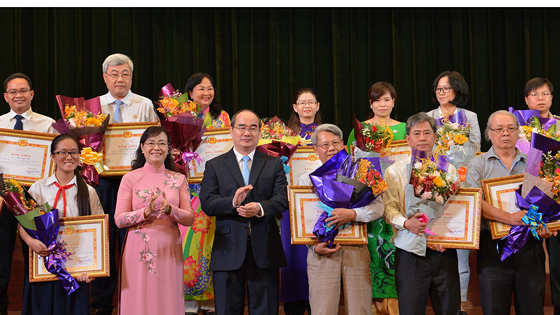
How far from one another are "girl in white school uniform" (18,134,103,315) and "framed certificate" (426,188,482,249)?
1994mm

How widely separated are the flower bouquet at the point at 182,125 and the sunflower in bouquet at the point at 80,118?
404 millimetres

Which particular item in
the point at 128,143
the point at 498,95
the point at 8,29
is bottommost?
the point at 128,143

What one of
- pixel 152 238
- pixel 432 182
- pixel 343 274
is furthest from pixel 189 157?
pixel 432 182

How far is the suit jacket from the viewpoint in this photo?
113 inches

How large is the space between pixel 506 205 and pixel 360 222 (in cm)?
83

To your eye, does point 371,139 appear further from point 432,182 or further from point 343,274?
point 343,274

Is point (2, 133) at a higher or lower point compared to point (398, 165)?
higher

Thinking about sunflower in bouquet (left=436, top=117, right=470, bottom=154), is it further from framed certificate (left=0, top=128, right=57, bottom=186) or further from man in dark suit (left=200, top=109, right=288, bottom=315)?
framed certificate (left=0, top=128, right=57, bottom=186)

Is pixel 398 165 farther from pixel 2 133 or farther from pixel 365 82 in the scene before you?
pixel 365 82

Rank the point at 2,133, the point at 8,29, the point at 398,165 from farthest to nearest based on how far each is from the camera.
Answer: the point at 8,29
the point at 2,133
the point at 398,165

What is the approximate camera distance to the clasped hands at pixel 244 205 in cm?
276

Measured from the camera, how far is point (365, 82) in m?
6.40

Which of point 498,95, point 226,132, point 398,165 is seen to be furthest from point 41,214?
point 498,95

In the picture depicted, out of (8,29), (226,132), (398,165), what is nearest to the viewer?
(398,165)
